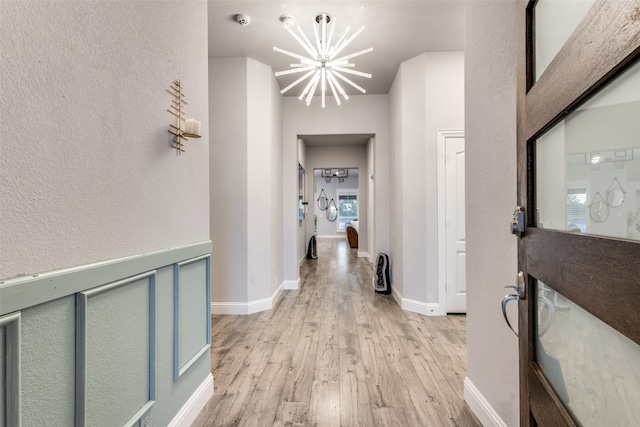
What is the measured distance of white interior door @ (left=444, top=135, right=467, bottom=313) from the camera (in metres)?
3.37

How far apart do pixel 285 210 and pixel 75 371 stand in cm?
377

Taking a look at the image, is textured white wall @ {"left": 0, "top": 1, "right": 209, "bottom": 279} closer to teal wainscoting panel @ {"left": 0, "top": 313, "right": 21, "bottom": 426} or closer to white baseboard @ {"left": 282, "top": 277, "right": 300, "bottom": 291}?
teal wainscoting panel @ {"left": 0, "top": 313, "right": 21, "bottom": 426}

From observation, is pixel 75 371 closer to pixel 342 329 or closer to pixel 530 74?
pixel 530 74

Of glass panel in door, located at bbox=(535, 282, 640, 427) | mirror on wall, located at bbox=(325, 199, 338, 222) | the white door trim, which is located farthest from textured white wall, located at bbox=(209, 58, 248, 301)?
mirror on wall, located at bbox=(325, 199, 338, 222)

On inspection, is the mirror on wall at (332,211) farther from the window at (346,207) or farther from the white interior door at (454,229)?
the white interior door at (454,229)

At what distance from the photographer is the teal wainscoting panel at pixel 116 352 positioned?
952 millimetres

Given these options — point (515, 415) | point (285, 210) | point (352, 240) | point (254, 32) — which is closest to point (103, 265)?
point (515, 415)

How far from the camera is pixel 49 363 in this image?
85 centimetres

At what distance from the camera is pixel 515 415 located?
1.36 meters

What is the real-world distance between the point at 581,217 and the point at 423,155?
2.88 m

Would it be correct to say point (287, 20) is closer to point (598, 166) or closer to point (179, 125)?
point (179, 125)

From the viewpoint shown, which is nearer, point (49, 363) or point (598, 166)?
point (598, 166)

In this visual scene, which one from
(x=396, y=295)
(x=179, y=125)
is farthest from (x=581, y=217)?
(x=396, y=295)

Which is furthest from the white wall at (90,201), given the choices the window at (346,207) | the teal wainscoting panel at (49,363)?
the window at (346,207)
